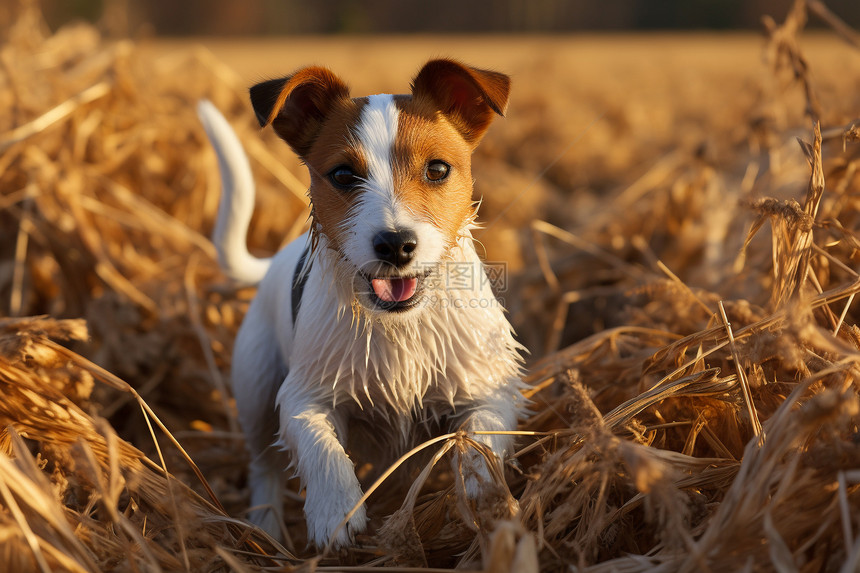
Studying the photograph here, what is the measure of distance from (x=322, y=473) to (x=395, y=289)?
27.5 inches

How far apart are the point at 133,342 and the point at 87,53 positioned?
141 inches

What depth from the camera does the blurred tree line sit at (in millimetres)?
29734

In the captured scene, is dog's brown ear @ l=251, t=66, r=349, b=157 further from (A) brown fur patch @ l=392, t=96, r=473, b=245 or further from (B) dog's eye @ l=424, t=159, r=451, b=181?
(B) dog's eye @ l=424, t=159, r=451, b=181

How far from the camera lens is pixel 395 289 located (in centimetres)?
254

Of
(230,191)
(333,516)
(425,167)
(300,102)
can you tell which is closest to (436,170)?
(425,167)

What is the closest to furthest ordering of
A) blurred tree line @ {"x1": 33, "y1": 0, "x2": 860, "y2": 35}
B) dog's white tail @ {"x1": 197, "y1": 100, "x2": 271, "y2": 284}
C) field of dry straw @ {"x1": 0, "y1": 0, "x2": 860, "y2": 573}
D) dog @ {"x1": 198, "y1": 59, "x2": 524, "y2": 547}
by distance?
field of dry straw @ {"x1": 0, "y1": 0, "x2": 860, "y2": 573} → dog @ {"x1": 198, "y1": 59, "x2": 524, "y2": 547} → dog's white tail @ {"x1": 197, "y1": 100, "x2": 271, "y2": 284} → blurred tree line @ {"x1": 33, "y1": 0, "x2": 860, "y2": 35}

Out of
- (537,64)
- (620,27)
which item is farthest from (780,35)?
(620,27)

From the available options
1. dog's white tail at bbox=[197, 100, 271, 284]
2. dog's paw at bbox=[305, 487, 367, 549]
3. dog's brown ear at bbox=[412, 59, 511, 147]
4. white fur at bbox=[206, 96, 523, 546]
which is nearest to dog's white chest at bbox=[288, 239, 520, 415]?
white fur at bbox=[206, 96, 523, 546]

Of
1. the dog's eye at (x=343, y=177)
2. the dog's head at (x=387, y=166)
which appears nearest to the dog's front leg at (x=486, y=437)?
the dog's head at (x=387, y=166)

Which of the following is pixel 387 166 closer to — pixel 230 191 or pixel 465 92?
pixel 465 92

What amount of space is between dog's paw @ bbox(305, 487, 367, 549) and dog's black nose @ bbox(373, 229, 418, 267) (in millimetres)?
820

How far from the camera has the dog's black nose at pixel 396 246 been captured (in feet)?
7.75

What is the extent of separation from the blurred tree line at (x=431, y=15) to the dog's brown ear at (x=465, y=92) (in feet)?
91.2

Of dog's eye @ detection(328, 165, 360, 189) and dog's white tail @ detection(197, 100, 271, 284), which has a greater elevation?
dog's eye @ detection(328, 165, 360, 189)
